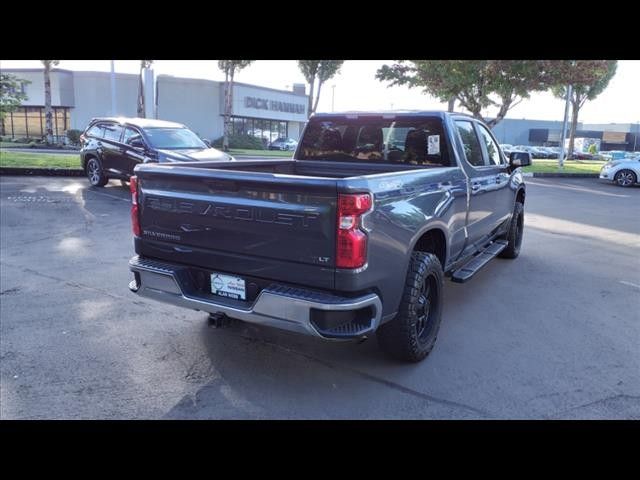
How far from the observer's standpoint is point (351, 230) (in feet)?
10.1

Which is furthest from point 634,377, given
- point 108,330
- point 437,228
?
point 108,330

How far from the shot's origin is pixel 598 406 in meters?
3.42

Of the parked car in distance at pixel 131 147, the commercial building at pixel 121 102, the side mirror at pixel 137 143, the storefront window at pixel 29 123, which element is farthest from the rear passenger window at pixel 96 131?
the storefront window at pixel 29 123

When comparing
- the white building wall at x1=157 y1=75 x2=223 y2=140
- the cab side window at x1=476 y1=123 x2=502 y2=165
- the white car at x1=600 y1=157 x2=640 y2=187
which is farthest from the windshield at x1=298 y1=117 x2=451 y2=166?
the white building wall at x1=157 y1=75 x2=223 y2=140

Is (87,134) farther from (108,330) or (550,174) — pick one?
(550,174)

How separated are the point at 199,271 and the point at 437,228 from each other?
6.26 feet

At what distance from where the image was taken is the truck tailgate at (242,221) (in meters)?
3.14

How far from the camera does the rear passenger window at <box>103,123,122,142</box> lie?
12664mm

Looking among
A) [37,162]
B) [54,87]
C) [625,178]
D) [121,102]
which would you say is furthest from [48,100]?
[625,178]

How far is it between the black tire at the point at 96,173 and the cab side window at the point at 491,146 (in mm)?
10042

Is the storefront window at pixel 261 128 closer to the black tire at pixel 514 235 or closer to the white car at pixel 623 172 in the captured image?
the white car at pixel 623 172

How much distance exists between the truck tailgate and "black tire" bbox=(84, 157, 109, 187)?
33.6ft

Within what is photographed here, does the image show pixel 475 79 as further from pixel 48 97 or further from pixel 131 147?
pixel 48 97

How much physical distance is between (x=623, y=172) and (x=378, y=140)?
62.6ft
